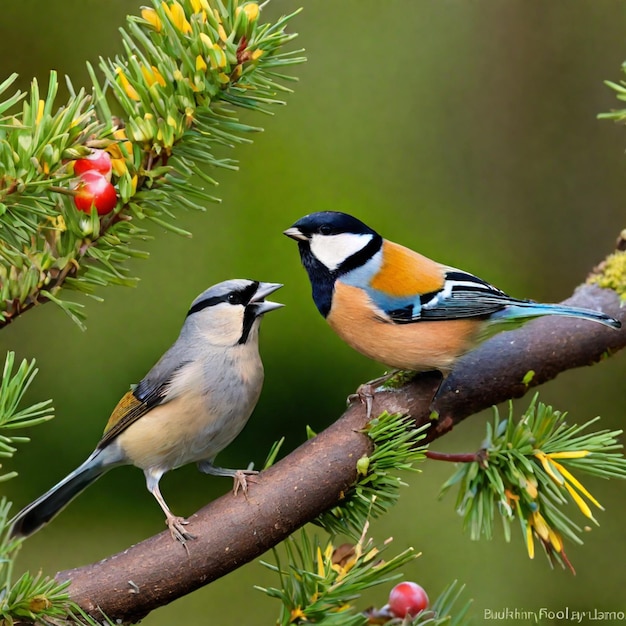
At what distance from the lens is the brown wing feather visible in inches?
63.0

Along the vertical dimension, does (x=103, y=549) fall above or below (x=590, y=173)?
below

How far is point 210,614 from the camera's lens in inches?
104

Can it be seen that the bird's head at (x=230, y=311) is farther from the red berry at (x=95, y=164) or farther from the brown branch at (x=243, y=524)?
the red berry at (x=95, y=164)

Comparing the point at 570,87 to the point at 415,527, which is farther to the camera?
the point at 570,87

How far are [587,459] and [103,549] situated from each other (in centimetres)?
175

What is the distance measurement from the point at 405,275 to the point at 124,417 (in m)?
0.61

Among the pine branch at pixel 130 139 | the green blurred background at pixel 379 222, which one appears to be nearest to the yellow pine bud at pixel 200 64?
the pine branch at pixel 130 139

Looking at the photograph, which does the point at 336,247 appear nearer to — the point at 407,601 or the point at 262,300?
the point at 262,300

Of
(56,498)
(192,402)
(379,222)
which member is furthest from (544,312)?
(379,222)

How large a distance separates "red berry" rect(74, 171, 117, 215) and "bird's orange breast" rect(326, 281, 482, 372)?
67cm

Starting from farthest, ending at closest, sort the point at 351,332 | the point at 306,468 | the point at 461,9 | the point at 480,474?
the point at 461,9, the point at 351,332, the point at 480,474, the point at 306,468

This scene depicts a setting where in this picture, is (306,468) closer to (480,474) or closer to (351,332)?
(480,474)

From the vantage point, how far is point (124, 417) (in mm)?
1613

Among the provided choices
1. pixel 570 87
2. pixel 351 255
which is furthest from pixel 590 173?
pixel 351 255
